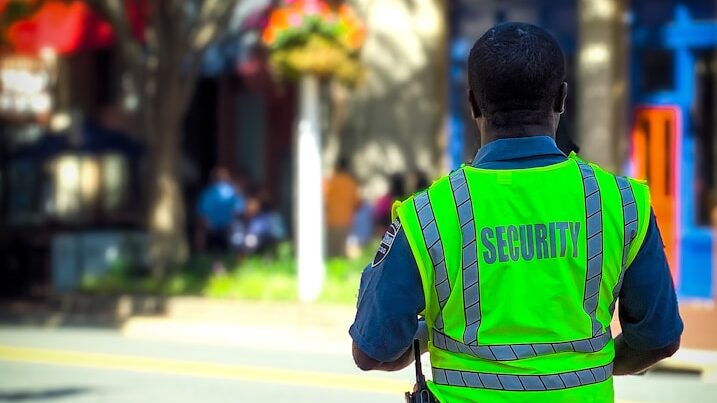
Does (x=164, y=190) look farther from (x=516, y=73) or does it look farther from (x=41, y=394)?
(x=516, y=73)

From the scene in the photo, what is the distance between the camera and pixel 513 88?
293cm

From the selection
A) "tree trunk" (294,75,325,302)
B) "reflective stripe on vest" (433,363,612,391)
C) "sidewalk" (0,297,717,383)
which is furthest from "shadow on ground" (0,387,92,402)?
"reflective stripe on vest" (433,363,612,391)

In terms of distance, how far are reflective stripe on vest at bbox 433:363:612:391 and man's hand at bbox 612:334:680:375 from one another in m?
0.21

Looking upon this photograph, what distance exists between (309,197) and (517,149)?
1472cm

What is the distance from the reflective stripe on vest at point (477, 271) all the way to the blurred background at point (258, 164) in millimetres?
8489

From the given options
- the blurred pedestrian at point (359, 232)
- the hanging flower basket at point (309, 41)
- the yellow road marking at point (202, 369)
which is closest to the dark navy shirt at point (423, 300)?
the yellow road marking at point (202, 369)

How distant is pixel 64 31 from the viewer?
23.0 m

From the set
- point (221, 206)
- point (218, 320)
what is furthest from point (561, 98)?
point (221, 206)

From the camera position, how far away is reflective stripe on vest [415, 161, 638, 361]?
2.83 meters

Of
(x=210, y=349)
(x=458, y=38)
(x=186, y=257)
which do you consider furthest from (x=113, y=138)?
(x=210, y=349)

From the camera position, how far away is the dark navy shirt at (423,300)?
112 inches

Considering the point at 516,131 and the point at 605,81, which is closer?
the point at 516,131

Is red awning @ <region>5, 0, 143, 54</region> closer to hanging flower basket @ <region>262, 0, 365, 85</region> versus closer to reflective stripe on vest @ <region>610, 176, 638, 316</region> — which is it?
hanging flower basket @ <region>262, 0, 365, 85</region>

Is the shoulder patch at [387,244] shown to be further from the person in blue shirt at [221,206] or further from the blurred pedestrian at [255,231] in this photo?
the person in blue shirt at [221,206]
